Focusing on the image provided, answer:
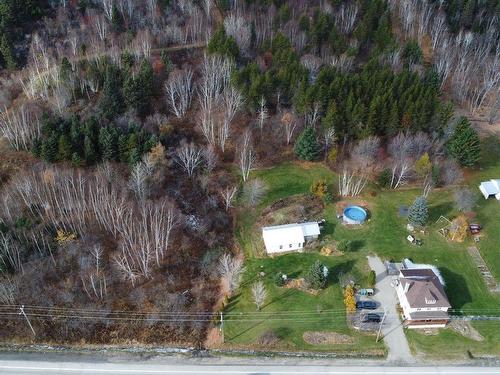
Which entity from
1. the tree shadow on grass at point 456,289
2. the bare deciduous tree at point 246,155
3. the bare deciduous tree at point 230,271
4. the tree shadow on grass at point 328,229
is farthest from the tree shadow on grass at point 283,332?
the bare deciduous tree at point 246,155

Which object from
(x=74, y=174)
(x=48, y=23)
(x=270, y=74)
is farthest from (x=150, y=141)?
(x=48, y=23)

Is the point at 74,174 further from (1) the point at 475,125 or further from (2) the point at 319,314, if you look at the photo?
(1) the point at 475,125

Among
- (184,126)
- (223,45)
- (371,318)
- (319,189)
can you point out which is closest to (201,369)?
(371,318)

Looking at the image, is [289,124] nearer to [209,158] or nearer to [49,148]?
[209,158]

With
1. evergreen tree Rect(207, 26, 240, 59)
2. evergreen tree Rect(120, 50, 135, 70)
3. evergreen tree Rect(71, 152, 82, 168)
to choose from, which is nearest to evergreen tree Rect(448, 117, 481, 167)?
evergreen tree Rect(207, 26, 240, 59)

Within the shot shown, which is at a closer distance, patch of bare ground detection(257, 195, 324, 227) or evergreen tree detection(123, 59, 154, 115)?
patch of bare ground detection(257, 195, 324, 227)

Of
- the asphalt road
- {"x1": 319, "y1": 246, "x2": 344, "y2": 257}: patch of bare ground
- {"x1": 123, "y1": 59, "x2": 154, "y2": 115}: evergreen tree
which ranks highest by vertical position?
{"x1": 123, "y1": 59, "x2": 154, "y2": 115}: evergreen tree

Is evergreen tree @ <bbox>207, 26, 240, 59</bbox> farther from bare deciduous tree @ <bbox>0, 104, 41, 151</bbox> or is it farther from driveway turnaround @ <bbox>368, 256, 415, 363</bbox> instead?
driveway turnaround @ <bbox>368, 256, 415, 363</bbox>
